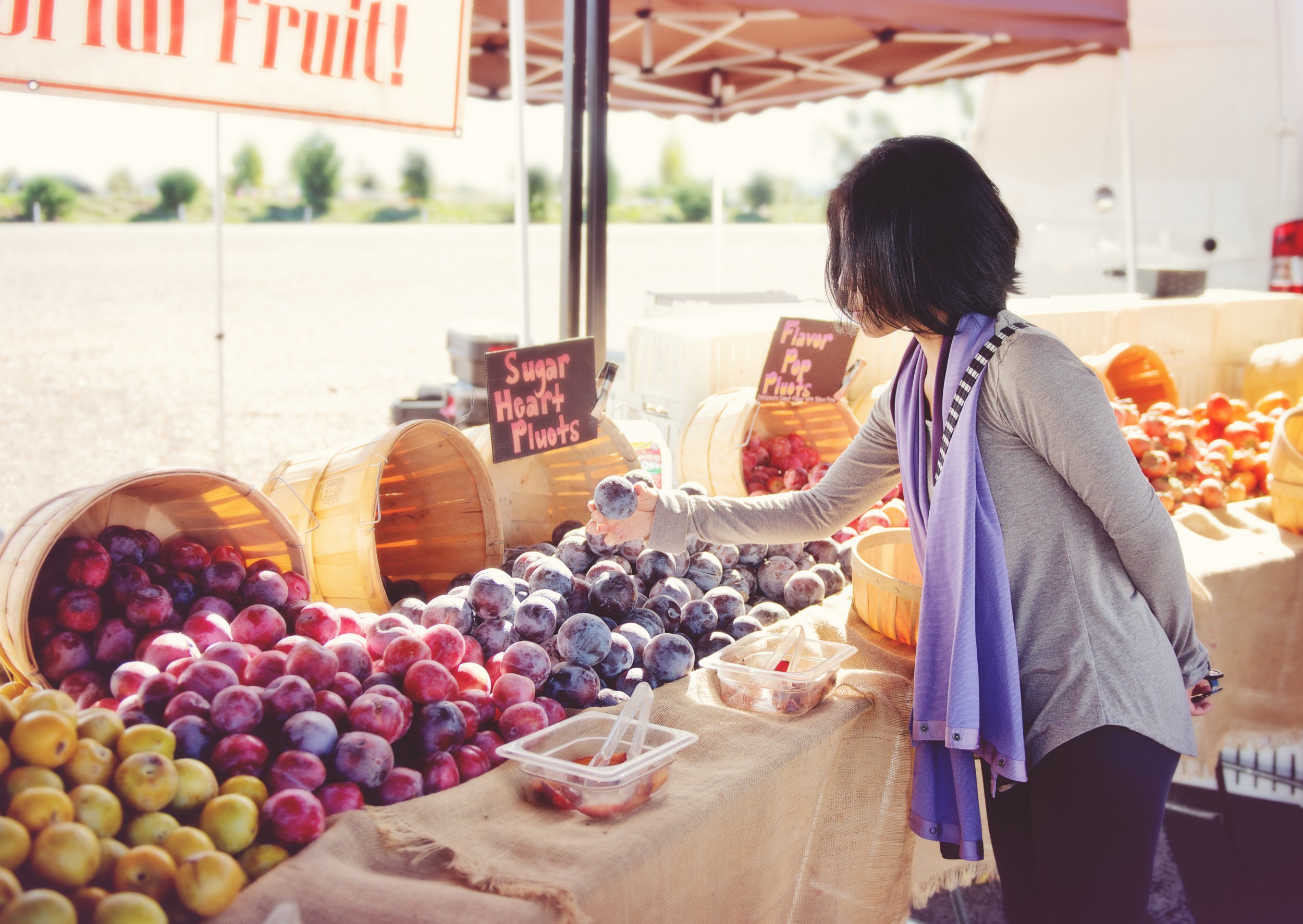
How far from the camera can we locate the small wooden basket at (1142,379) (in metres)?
3.18

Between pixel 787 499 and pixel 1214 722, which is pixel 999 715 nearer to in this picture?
pixel 787 499

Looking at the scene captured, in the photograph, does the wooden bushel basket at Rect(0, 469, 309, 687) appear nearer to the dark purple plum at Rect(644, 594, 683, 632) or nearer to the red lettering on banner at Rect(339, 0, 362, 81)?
the dark purple plum at Rect(644, 594, 683, 632)

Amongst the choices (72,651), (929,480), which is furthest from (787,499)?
(72,651)

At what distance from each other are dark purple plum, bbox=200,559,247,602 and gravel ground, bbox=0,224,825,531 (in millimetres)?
3329

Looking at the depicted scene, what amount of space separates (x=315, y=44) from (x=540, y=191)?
33424 millimetres

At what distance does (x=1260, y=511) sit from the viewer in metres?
2.53

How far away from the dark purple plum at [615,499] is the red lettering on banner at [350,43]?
1.37 m

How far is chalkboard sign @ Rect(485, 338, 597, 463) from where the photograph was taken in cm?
190

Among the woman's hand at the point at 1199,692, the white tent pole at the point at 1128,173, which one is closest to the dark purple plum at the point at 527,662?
the woman's hand at the point at 1199,692

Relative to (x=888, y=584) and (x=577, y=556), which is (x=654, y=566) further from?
(x=888, y=584)

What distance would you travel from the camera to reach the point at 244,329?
11.6 m

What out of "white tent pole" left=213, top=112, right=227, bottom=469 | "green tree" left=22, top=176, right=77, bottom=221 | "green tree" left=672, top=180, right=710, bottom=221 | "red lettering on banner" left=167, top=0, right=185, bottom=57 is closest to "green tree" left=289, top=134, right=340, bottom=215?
"green tree" left=22, top=176, right=77, bottom=221

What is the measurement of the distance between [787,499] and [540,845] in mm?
817

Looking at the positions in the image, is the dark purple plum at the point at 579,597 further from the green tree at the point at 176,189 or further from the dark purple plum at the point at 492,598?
the green tree at the point at 176,189
